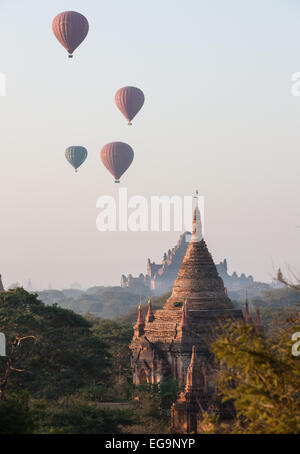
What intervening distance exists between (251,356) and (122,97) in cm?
6709

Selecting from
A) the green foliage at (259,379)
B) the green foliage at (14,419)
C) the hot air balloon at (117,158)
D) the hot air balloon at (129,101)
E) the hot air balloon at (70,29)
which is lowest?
the green foliage at (14,419)

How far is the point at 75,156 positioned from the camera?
302 ft

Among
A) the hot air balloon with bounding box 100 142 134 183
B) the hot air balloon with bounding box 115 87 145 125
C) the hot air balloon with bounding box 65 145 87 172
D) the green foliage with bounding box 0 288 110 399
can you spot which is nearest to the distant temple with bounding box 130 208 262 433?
the green foliage with bounding box 0 288 110 399

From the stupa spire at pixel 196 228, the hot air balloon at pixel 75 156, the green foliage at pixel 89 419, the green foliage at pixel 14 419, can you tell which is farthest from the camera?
the hot air balloon at pixel 75 156

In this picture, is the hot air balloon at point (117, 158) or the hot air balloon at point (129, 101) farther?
the hot air balloon at point (117, 158)

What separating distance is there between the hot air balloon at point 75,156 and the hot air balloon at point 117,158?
7579 millimetres

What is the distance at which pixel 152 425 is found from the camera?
39.3 meters

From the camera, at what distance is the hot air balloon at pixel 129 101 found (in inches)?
3250

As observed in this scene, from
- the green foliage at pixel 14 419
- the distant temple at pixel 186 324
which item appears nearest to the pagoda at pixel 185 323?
the distant temple at pixel 186 324

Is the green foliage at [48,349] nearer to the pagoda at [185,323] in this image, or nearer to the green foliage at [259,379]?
the pagoda at [185,323]

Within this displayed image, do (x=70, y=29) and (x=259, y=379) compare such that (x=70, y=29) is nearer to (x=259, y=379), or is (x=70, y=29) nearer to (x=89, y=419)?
(x=89, y=419)

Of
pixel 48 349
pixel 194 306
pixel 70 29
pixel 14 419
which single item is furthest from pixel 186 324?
pixel 70 29

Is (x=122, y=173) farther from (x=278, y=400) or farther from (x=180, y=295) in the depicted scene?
(x=278, y=400)

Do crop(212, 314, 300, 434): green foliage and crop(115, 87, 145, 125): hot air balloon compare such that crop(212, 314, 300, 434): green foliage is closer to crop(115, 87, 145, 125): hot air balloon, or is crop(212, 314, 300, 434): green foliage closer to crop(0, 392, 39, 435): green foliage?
crop(0, 392, 39, 435): green foliage
